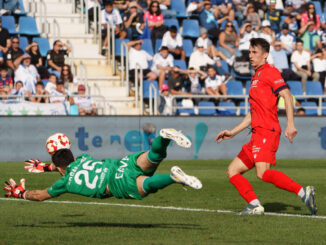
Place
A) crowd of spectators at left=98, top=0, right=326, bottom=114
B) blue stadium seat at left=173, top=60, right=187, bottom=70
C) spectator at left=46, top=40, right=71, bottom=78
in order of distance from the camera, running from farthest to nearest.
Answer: blue stadium seat at left=173, top=60, right=187, bottom=70
crowd of spectators at left=98, top=0, right=326, bottom=114
spectator at left=46, top=40, right=71, bottom=78

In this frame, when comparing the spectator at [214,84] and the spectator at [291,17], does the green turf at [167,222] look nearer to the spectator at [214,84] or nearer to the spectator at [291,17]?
the spectator at [214,84]

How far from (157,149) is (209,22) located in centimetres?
2018

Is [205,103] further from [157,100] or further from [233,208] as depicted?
[233,208]

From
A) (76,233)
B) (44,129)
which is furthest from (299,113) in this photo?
(76,233)

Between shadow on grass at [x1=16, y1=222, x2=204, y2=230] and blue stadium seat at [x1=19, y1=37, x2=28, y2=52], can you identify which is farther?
blue stadium seat at [x1=19, y1=37, x2=28, y2=52]

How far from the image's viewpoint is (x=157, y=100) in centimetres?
2302

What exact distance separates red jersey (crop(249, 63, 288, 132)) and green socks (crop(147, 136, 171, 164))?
5.99 feet

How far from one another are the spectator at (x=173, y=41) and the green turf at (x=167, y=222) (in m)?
12.8

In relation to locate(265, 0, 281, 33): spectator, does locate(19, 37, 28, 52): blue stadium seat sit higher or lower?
lower

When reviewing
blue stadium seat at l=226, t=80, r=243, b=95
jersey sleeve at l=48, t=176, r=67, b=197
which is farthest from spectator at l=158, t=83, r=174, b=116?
jersey sleeve at l=48, t=176, r=67, b=197

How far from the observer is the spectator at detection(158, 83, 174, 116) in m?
22.8

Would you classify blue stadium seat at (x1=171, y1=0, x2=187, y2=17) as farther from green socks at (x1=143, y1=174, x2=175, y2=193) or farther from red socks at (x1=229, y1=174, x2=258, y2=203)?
green socks at (x1=143, y1=174, x2=175, y2=193)

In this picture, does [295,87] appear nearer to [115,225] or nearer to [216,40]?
[216,40]

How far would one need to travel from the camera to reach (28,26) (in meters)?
25.9
